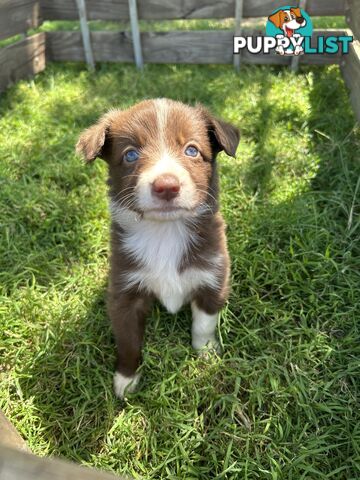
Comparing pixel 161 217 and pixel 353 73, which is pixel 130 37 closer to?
pixel 353 73

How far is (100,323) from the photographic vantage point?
3.20 metres

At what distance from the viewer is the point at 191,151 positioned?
8.40ft

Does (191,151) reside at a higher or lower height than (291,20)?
higher

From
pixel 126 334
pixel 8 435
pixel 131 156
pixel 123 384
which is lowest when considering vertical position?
pixel 123 384

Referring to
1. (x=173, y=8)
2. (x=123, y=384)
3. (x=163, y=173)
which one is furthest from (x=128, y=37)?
(x=123, y=384)

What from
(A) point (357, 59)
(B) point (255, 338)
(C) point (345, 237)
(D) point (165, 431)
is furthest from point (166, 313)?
(A) point (357, 59)

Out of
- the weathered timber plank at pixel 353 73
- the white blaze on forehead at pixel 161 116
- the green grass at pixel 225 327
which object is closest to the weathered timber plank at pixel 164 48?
the weathered timber plank at pixel 353 73

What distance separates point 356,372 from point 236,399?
0.81 m

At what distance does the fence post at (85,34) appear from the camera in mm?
6453

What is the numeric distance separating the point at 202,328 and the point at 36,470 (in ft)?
6.81

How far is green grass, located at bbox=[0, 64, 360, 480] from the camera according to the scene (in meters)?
2.53

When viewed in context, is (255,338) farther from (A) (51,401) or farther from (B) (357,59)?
(B) (357,59)

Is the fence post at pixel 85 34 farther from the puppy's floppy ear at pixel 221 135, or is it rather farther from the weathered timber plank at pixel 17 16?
the puppy's floppy ear at pixel 221 135

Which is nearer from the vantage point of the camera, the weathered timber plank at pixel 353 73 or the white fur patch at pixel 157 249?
the white fur patch at pixel 157 249
